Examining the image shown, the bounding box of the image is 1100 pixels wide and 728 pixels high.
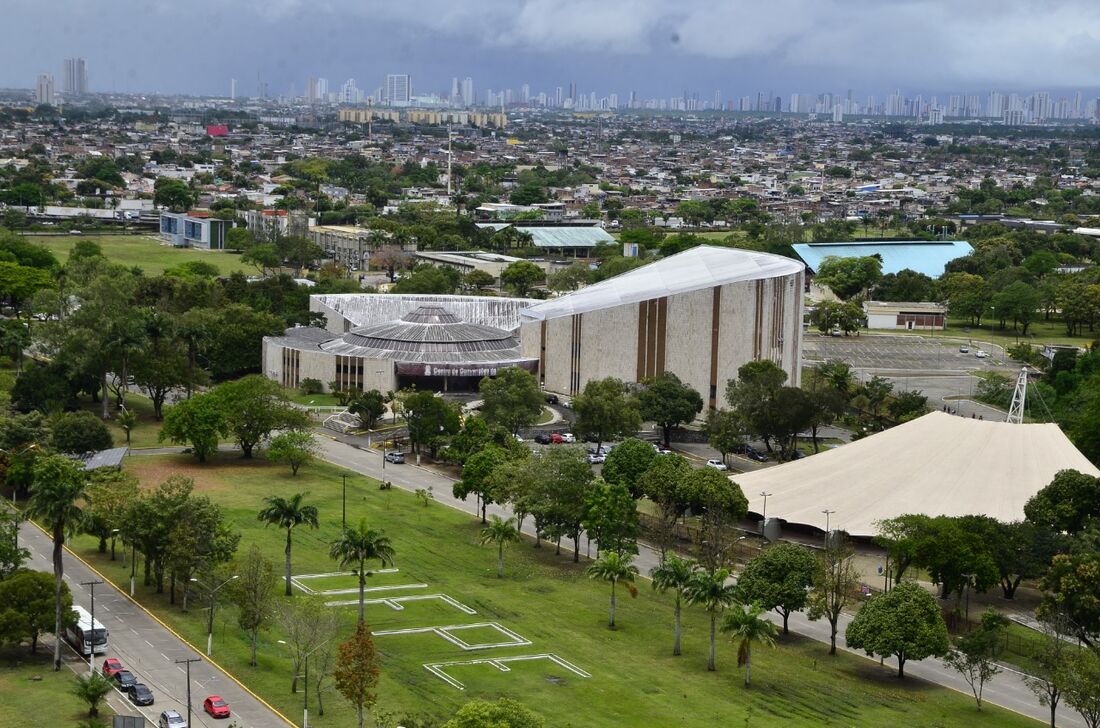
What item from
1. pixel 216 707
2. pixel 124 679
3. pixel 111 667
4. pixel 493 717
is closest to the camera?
pixel 493 717

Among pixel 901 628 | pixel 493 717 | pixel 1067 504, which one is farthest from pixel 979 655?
pixel 493 717

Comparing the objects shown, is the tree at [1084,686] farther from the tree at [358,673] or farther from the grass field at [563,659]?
the tree at [358,673]

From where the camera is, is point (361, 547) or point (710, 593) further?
point (361, 547)

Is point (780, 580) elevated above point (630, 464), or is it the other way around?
point (630, 464)

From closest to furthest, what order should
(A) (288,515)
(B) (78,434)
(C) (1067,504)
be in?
(A) (288,515), (C) (1067,504), (B) (78,434)

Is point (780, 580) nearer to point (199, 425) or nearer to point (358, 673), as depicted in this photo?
point (358, 673)

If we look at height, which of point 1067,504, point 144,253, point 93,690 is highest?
point 144,253

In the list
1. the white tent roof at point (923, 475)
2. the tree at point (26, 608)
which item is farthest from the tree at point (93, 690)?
the white tent roof at point (923, 475)

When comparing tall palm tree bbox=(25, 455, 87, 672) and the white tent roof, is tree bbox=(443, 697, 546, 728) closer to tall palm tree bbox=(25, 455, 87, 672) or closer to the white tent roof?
tall palm tree bbox=(25, 455, 87, 672)
